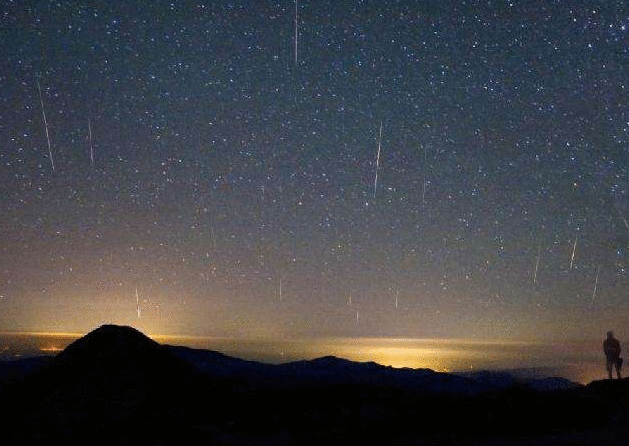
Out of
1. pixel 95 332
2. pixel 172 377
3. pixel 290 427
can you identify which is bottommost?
pixel 290 427

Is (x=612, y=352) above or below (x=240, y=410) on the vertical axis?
above

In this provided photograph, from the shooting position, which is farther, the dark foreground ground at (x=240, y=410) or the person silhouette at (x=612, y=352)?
the person silhouette at (x=612, y=352)

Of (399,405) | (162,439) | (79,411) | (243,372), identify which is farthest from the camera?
(243,372)

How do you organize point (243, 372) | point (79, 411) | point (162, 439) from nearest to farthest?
point (162, 439)
point (79, 411)
point (243, 372)

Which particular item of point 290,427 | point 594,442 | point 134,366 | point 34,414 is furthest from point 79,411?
point 594,442

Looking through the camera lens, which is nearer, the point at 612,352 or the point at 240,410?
the point at 240,410

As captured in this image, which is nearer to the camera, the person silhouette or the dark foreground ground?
the dark foreground ground

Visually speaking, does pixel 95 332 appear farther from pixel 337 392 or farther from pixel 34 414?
pixel 337 392

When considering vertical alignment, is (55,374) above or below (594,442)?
above
